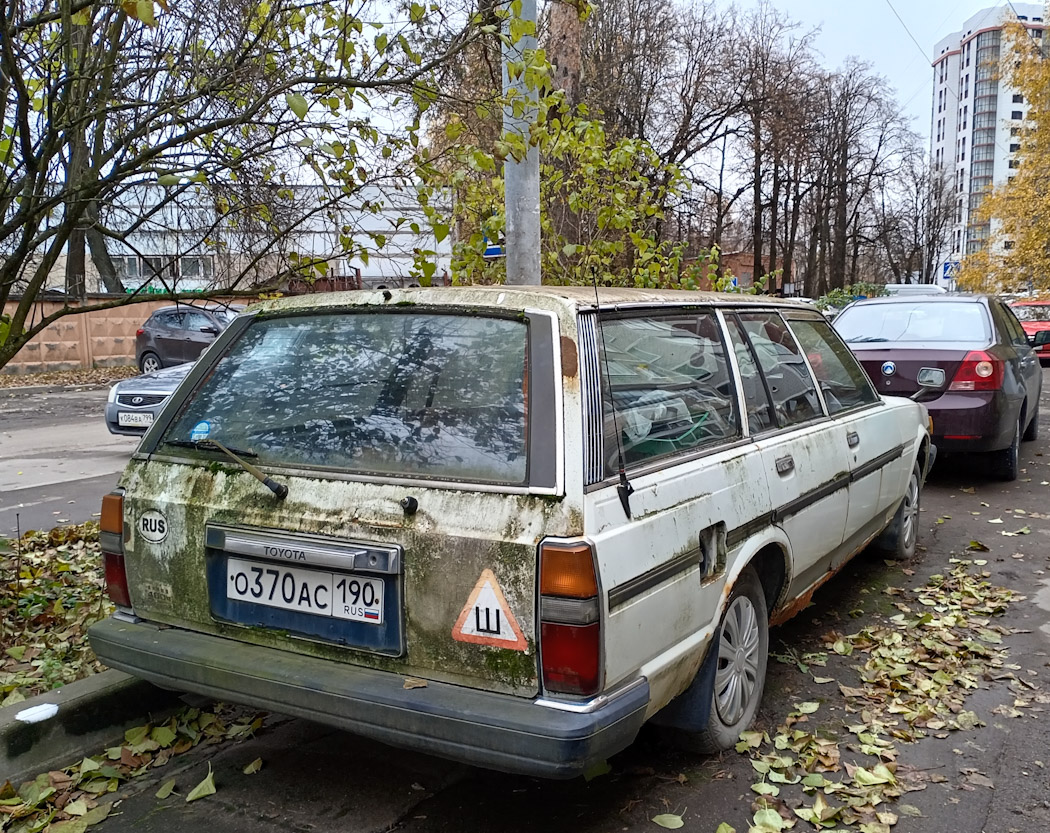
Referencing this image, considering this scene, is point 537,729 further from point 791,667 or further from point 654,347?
point 791,667

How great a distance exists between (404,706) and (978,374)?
256 inches

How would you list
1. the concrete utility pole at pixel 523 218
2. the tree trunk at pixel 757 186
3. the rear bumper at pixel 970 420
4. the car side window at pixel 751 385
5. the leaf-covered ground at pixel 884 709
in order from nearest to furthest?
1. the leaf-covered ground at pixel 884 709
2. the car side window at pixel 751 385
3. the concrete utility pole at pixel 523 218
4. the rear bumper at pixel 970 420
5. the tree trunk at pixel 757 186

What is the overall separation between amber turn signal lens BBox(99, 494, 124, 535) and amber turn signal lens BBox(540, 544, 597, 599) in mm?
1590

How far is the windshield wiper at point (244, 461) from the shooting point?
2.74 m

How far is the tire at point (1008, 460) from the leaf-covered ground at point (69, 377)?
18597mm

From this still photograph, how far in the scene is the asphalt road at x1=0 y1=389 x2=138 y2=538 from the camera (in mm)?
7121

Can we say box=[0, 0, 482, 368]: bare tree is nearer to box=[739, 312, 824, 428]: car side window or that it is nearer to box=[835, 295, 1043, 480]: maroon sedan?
box=[739, 312, 824, 428]: car side window

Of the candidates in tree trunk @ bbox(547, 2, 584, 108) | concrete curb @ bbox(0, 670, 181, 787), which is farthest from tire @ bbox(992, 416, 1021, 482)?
concrete curb @ bbox(0, 670, 181, 787)

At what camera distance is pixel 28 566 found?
5.29 m

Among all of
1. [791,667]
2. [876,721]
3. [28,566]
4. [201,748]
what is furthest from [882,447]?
[28,566]

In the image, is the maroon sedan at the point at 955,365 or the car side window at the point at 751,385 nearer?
the car side window at the point at 751,385

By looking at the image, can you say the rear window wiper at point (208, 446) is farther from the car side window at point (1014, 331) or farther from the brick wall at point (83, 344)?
the brick wall at point (83, 344)

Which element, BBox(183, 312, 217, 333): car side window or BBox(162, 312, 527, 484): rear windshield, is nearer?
BBox(162, 312, 527, 484): rear windshield

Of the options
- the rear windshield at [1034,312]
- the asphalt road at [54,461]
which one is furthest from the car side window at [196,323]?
the rear windshield at [1034,312]
